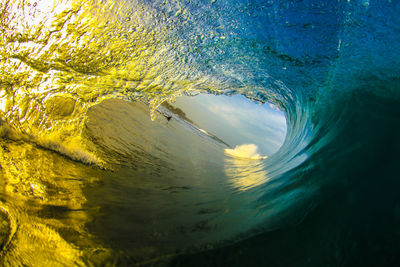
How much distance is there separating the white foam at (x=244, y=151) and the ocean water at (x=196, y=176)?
1.73 metres

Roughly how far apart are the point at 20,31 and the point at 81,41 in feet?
2.17

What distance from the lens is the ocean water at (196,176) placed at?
1522mm

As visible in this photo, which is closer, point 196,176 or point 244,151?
point 196,176

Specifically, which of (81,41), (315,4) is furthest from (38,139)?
(315,4)

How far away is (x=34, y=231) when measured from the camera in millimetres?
2186

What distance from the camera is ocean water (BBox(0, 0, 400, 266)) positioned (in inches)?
59.9

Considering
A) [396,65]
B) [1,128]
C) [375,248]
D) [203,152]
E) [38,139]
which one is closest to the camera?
[375,248]

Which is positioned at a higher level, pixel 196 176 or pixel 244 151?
pixel 244 151

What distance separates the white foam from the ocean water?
1728 millimetres

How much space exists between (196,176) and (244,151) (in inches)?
97.2

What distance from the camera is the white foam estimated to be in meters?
4.88

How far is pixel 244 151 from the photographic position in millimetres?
5441

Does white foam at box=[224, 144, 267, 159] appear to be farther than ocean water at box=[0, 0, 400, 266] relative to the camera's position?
Yes

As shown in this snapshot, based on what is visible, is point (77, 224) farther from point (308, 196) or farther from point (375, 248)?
point (375, 248)
